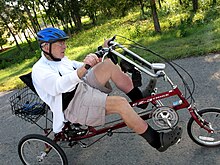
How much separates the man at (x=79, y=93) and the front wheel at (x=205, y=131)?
330mm

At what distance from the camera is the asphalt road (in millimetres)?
2910

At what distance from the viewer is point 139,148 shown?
3230 mm

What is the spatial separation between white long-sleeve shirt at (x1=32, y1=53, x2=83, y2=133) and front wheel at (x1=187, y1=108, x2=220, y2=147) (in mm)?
A: 1266

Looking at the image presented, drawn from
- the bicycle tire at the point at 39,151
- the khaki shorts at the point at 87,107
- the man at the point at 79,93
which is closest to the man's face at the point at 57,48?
the man at the point at 79,93

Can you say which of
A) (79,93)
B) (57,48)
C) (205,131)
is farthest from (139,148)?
(57,48)

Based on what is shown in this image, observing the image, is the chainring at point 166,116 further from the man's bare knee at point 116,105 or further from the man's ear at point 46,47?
the man's ear at point 46,47

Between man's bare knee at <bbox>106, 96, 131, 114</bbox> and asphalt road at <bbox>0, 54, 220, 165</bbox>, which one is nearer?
man's bare knee at <bbox>106, 96, 131, 114</bbox>

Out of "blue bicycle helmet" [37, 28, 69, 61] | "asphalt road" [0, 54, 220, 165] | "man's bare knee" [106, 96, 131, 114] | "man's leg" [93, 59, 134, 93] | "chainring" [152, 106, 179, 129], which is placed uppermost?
"blue bicycle helmet" [37, 28, 69, 61]

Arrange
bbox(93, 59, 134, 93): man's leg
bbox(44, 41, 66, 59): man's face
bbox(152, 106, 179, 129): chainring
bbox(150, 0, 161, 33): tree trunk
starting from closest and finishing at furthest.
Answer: bbox(152, 106, 179, 129): chainring
bbox(44, 41, 66, 59): man's face
bbox(93, 59, 134, 93): man's leg
bbox(150, 0, 161, 33): tree trunk

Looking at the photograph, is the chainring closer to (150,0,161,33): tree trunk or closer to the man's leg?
the man's leg

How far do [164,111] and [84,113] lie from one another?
0.75 metres

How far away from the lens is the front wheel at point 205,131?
9.50 ft

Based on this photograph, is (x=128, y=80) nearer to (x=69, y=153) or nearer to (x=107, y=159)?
(x=107, y=159)

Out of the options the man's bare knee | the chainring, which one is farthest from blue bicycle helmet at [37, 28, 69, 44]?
the chainring
